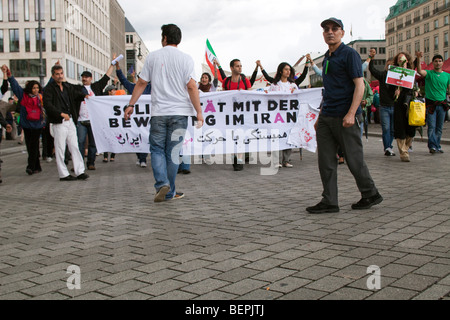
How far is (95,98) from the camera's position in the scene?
10805 mm

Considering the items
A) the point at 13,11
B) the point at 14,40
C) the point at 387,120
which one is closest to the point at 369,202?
the point at 387,120

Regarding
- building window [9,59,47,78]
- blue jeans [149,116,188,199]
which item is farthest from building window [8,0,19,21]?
blue jeans [149,116,188,199]

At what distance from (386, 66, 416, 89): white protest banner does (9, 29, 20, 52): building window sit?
65259 mm

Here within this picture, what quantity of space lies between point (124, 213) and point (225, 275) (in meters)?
2.74

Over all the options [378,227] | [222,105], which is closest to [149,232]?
[378,227]

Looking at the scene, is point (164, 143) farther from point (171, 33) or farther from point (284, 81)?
point (284, 81)

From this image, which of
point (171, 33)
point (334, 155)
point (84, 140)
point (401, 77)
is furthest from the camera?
point (84, 140)

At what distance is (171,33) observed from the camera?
666 cm

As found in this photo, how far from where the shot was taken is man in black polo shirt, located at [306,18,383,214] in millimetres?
5336

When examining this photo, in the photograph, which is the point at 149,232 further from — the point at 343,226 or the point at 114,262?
the point at 343,226

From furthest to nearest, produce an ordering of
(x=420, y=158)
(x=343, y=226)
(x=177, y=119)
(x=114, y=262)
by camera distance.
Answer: (x=420, y=158) → (x=177, y=119) → (x=343, y=226) → (x=114, y=262)

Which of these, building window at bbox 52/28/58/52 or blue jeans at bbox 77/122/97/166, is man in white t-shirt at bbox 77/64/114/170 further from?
building window at bbox 52/28/58/52

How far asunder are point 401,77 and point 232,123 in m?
3.53
